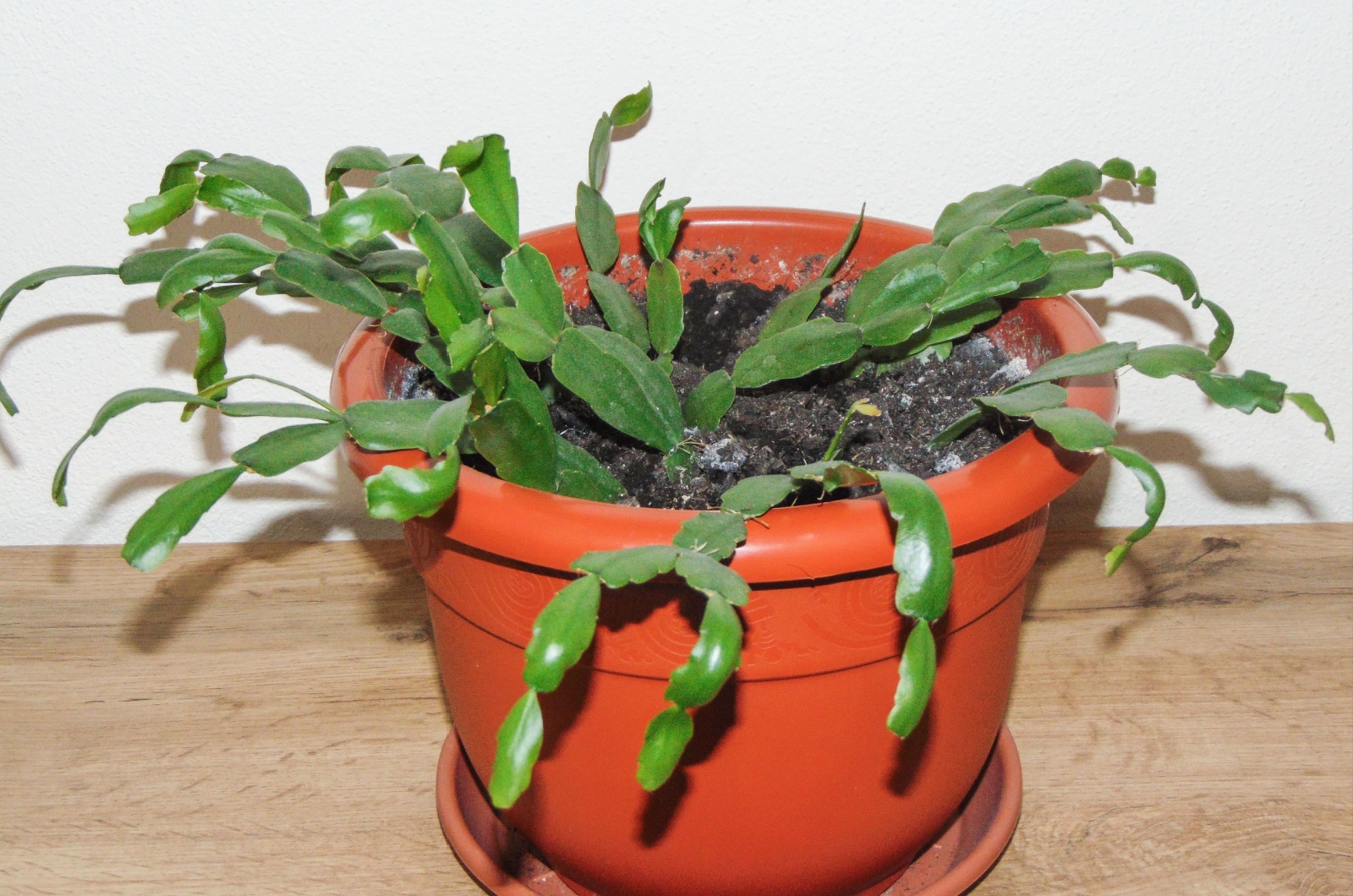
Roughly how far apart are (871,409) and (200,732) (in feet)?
2.06

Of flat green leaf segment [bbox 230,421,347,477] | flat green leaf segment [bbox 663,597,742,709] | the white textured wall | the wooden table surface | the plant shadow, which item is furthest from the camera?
A: the plant shadow

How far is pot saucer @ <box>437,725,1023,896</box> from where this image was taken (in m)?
0.78

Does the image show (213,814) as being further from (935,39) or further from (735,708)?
(935,39)

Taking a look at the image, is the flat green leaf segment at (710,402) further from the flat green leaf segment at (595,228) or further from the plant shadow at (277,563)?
the plant shadow at (277,563)

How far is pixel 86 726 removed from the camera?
94 cm

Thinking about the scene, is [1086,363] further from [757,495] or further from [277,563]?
[277,563]

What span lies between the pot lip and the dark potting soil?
0.08 m

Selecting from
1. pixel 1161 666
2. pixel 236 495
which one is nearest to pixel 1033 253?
pixel 1161 666

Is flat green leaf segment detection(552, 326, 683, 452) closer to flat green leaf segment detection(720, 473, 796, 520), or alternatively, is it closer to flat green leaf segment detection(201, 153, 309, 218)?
flat green leaf segment detection(720, 473, 796, 520)

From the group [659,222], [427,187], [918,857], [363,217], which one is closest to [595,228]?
[659,222]

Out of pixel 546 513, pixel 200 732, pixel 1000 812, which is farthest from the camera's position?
pixel 200 732

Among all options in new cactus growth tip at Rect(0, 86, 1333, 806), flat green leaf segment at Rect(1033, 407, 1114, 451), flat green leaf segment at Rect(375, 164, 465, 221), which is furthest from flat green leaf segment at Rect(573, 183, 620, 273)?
flat green leaf segment at Rect(1033, 407, 1114, 451)

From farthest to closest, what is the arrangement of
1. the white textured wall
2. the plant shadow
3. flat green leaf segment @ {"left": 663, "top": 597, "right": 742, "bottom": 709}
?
1. the plant shadow
2. the white textured wall
3. flat green leaf segment @ {"left": 663, "top": 597, "right": 742, "bottom": 709}

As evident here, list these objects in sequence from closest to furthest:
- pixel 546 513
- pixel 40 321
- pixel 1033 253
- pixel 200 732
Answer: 1. pixel 546 513
2. pixel 1033 253
3. pixel 200 732
4. pixel 40 321
